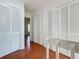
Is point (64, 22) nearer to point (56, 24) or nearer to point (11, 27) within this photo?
point (56, 24)

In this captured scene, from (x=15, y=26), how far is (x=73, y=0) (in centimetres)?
281

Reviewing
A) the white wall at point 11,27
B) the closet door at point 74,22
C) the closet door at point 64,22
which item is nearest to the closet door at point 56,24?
the closet door at point 64,22

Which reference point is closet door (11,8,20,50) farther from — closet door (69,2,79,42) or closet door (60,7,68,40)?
closet door (69,2,79,42)

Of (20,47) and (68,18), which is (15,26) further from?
(68,18)

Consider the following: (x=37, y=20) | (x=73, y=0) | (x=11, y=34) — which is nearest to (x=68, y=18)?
(x=73, y=0)

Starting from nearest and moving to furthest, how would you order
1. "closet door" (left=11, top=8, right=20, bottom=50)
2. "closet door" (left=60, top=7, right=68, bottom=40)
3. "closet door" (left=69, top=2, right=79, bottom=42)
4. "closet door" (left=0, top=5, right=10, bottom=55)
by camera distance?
"closet door" (left=69, top=2, right=79, bottom=42), "closet door" (left=0, top=5, right=10, bottom=55), "closet door" (left=60, top=7, right=68, bottom=40), "closet door" (left=11, top=8, right=20, bottom=50)

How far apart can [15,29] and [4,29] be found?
2.53ft

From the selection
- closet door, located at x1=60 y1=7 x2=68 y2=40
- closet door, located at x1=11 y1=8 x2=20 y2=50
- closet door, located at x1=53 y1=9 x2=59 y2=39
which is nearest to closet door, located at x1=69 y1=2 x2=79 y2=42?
A: closet door, located at x1=60 y1=7 x2=68 y2=40

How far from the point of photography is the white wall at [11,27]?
389 centimetres

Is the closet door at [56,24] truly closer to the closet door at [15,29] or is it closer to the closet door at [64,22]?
the closet door at [64,22]

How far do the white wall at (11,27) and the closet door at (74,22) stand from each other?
2.55 meters

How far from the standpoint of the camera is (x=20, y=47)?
505 centimetres

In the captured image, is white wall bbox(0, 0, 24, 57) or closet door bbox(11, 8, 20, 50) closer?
white wall bbox(0, 0, 24, 57)

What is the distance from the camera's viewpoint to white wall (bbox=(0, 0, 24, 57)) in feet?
12.8
